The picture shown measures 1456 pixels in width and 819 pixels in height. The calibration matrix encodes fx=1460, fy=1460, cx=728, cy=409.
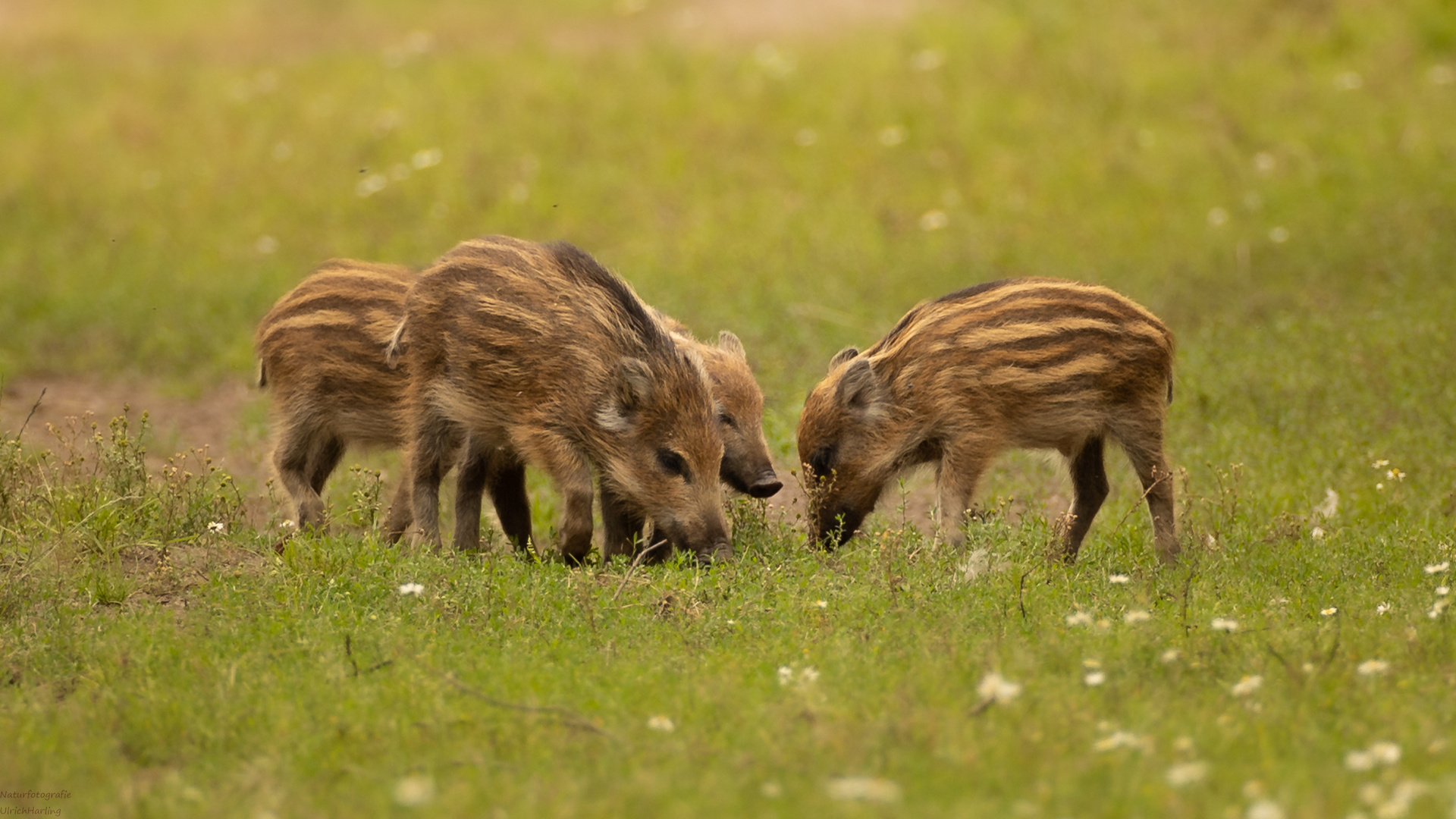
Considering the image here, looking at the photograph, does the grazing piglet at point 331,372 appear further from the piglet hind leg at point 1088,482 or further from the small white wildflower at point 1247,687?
the small white wildflower at point 1247,687

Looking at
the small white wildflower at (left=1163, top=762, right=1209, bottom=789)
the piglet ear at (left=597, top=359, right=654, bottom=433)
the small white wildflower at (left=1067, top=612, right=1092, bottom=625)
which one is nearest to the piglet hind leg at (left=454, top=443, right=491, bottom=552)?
the piglet ear at (left=597, top=359, right=654, bottom=433)

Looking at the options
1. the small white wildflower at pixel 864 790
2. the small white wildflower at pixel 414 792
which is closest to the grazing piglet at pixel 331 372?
the small white wildflower at pixel 414 792

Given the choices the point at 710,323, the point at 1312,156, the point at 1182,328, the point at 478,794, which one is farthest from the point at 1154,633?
the point at 1312,156

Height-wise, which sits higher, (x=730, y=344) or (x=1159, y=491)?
(x=730, y=344)

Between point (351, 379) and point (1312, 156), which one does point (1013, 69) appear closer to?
point (1312, 156)

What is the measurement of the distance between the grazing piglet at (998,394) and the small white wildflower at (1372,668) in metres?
2.11

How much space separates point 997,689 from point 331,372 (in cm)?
447

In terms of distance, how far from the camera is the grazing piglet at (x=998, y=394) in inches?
259

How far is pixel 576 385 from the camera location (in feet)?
21.1

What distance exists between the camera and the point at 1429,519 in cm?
657

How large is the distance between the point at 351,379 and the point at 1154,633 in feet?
14.0

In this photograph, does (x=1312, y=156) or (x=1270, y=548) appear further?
(x=1312, y=156)

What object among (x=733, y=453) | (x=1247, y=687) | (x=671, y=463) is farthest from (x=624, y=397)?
(x=1247, y=687)

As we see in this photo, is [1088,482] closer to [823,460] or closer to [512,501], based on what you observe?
[823,460]
